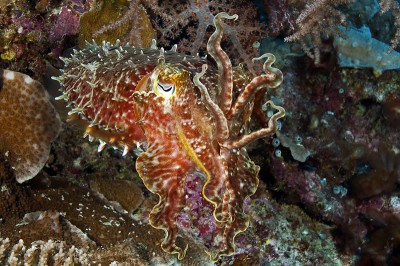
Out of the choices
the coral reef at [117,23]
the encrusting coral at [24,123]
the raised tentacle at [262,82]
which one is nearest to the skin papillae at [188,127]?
the raised tentacle at [262,82]

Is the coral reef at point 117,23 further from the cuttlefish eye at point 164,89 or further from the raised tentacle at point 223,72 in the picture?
the raised tentacle at point 223,72

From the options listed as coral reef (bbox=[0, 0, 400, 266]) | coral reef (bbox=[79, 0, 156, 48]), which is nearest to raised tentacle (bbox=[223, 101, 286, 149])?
coral reef (bbox=[0, 0, 400, 266])

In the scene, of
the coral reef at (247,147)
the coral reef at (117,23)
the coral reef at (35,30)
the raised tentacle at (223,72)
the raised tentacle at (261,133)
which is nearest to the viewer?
the raised tentacle at (261,133)

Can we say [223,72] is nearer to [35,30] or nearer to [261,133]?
[261,133]

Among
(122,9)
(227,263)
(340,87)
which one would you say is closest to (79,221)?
(227,263)

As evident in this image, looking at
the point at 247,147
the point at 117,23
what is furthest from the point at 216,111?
the point at 247,147

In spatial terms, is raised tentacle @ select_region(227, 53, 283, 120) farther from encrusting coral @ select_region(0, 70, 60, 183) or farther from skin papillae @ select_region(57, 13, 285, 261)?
encrusting coral @ select_region(0, 70, 60, 183)
